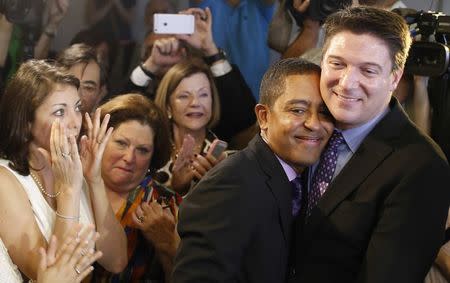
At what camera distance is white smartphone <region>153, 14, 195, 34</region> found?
3809mm

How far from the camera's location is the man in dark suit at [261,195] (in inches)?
70.0

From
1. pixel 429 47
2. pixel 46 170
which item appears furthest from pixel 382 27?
pixel 46 170

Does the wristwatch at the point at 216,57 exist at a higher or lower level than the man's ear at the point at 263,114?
higher

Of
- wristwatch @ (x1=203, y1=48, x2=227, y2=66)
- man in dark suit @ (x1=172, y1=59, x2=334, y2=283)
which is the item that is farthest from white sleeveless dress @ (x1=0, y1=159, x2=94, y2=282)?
wristwatch @ (x1=203, y1=48, x2=227, y2=66)

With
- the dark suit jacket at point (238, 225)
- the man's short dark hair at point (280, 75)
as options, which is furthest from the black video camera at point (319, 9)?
the dark suit jacket at point (238, 225)

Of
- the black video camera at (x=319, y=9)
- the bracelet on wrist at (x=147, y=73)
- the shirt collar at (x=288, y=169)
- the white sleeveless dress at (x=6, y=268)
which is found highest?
the black video camera at (x=319, y=9)

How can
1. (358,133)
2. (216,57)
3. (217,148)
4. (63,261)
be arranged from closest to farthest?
(358,133), (63,261), (217,148), (216,57)

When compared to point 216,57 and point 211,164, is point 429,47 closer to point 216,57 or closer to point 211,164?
point 211,164

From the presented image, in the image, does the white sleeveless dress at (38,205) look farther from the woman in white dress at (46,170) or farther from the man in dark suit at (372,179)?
the man in dark suit at (372,179)

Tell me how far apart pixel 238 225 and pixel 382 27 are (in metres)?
0.63

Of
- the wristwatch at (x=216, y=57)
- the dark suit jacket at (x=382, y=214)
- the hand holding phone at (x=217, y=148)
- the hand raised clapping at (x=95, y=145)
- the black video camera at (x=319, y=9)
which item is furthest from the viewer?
the wristwatch at (x=216, y=57)

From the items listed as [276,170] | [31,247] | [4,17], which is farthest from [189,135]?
[276,170]

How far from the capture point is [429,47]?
2662 millimetres

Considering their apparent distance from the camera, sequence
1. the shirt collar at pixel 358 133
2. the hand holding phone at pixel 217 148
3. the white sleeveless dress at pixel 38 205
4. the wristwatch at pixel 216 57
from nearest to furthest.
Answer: the shirt collar at pixel 358 133
the white sleeveless dress at pixel 38 205
the hand holding phone at pixel 217 148
the wristwatch at pixel 216 57
